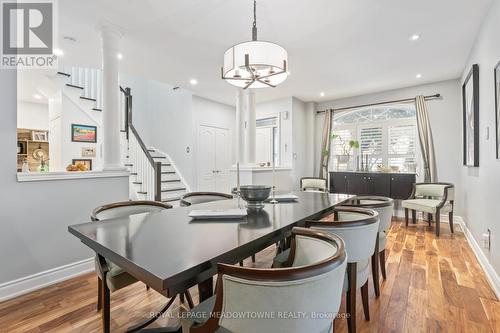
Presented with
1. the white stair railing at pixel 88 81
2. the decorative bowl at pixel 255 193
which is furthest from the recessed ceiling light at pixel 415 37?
the white stair railing at pixel 88 81

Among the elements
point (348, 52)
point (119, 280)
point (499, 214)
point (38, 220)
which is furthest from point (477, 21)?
point (38, 220)

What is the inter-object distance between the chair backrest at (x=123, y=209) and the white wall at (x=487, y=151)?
10.0ft

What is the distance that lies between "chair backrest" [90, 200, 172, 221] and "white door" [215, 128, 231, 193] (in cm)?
441

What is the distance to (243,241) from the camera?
3.78ft

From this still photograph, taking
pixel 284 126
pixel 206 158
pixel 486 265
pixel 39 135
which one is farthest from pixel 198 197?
pixel 39 135

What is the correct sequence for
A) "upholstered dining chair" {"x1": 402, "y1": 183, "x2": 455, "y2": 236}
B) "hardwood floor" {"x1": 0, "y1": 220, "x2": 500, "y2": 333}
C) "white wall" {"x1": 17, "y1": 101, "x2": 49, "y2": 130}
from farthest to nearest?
"white wall" {"x1": 17, "y1": 101, "x2": 49, "y2": 130} → "upholstered dining chair" {"x1": 402, "y1": 183, "x2": 455, "y2": 236} → "hardwood floor" {"x1": 0, "y1": 220, "x2": 500, "y2": 333}

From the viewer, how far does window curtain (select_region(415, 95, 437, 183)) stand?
188 inches

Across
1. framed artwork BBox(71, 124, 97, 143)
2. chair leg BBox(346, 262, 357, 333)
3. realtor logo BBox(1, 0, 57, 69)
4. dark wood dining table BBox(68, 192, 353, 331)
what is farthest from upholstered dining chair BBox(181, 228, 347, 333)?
framed artwork BBox(71, 124, 97, 143)

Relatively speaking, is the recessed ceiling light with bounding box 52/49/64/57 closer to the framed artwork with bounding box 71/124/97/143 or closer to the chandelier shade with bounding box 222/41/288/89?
the framed artwork with bounding box 71/124/97/143

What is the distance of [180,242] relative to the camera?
1.15m

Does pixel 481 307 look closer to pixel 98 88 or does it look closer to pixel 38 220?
pixel 38 220

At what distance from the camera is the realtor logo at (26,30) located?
2197 mm

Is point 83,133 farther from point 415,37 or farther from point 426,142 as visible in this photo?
point 426,142

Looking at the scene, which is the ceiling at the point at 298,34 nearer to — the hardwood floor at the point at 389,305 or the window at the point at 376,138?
the window at the point at 376,138
